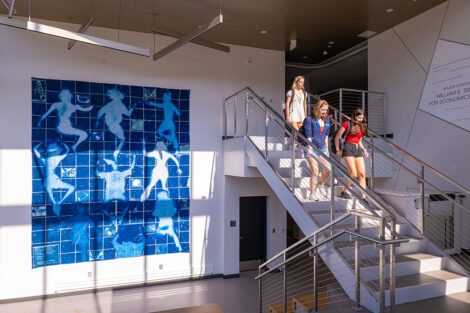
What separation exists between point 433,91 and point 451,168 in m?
1.19

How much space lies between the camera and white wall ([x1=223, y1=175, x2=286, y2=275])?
249 inches

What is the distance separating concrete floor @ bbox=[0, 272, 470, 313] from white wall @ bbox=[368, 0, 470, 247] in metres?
3.38

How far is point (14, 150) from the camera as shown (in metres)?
5.17

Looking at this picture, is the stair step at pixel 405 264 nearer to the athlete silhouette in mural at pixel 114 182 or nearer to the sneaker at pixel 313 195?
the sneaker at pixel 313 195

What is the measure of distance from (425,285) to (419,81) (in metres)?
3.65

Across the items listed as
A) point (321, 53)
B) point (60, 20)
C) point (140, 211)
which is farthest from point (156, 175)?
point (321, 53)

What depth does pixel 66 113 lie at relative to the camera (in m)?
5.41

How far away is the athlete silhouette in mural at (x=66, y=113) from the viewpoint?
17.6 feet

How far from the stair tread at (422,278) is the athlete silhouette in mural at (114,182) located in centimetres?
427

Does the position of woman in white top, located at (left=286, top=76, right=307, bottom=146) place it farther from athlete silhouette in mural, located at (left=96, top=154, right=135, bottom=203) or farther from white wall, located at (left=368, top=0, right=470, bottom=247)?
athlete silhouette in mural, located at (left=96, top=154, right=135, bottom=203)

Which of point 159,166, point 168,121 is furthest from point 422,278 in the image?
point 168,121

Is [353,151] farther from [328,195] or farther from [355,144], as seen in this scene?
[328,195]

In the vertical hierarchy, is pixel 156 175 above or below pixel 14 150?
below

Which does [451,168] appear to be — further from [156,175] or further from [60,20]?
[60,20]
